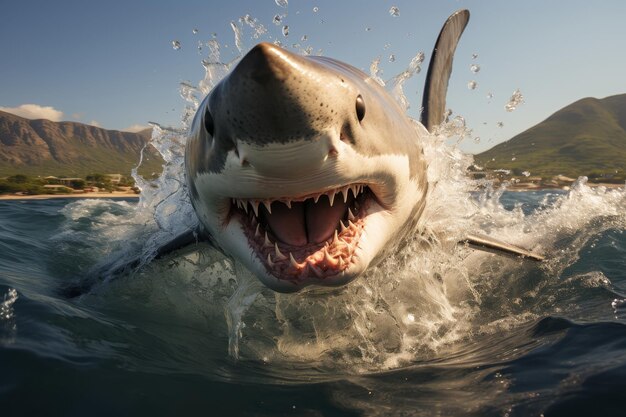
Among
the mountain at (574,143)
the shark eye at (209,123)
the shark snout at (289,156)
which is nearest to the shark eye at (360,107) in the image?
the shark snout at (289,156)

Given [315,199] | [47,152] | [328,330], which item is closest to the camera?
[315,199]

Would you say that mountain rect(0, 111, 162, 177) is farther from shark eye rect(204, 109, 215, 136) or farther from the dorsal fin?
shark eye rect(204, 109, 215, 136)

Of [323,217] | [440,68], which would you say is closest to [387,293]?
[323,217]

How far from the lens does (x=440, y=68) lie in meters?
5.25

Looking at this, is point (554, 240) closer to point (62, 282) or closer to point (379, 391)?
point (379, 391)

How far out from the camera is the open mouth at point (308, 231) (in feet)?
6.29

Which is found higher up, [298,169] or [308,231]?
[298,169]

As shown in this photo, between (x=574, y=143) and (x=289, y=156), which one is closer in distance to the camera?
(x=289, y=156)

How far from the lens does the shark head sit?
5.13 ft

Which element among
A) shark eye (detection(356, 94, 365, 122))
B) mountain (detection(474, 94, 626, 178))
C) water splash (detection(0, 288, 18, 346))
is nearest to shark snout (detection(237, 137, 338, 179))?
shark eye (detection(356, 94, 365, 122))

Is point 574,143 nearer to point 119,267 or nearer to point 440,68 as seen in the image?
point 440,68

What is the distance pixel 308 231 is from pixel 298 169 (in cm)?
46

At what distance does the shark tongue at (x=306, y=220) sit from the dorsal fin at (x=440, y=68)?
3.01 metres

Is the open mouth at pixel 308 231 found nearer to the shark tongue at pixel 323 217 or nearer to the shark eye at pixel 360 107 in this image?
the shark tongue at pixel 323 217
